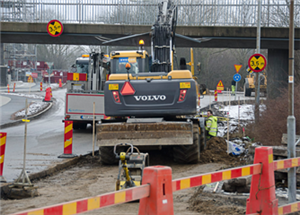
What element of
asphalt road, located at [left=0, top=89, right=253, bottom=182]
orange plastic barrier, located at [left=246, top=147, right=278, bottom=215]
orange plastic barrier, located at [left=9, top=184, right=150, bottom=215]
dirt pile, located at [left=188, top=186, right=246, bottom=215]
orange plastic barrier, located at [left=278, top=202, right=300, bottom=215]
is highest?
orange plastic barrier, located at [left=9, top=184, right=150, bottom=215]

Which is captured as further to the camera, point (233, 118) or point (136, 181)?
point (233, 118)

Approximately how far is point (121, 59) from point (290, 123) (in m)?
6.55

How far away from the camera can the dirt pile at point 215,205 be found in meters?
6.41

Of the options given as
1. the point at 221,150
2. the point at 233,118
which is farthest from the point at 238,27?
the point at 221,150

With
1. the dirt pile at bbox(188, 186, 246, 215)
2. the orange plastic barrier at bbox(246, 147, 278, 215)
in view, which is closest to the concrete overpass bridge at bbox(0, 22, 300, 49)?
the dirt pile at bbox(188, 186, 246, 215)

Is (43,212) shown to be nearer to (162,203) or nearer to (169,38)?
(162,203)

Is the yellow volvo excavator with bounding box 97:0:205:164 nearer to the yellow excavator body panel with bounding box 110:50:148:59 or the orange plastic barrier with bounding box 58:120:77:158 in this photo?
the yellow excavator body panel with bounding box 110:50:148:59

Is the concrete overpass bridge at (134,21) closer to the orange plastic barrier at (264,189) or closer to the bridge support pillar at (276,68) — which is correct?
the bridge support pillar at (276,68)

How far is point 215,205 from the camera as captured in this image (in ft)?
22.1

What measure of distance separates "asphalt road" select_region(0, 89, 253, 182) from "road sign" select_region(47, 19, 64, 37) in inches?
191

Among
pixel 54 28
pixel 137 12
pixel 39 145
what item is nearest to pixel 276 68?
pixel 137 12

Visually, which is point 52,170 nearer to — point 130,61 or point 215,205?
point 130,61

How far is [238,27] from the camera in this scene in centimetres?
1917

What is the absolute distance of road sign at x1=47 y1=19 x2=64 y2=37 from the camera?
18891mm
